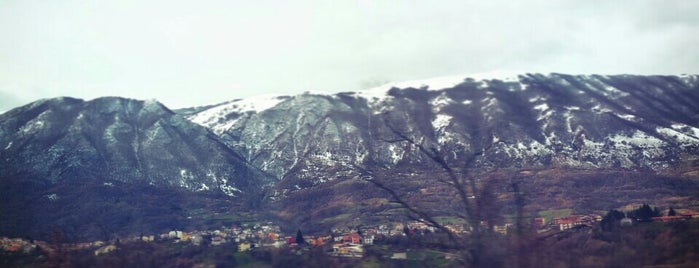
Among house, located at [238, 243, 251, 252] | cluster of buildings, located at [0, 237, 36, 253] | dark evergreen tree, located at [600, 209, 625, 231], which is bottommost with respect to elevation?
house, located at [238, 243, 251, 252]

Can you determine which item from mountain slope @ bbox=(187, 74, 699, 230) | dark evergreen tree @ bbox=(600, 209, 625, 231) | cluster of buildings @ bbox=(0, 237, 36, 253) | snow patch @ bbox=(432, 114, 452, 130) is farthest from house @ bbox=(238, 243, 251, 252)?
snow patch @ bbox=(432, 114, 452, 130)

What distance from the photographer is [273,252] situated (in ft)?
227

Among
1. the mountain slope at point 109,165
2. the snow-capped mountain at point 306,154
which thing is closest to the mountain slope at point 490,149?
the snow-capped mountain at point 306,154

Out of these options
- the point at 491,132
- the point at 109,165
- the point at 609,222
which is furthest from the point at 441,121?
the point at 609,222

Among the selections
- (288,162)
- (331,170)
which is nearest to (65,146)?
(288,162)

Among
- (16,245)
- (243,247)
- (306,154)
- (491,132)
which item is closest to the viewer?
(16,245)

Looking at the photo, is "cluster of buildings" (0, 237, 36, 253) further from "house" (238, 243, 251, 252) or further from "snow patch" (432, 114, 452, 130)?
"snow patch" (432, 114, 452, 130)

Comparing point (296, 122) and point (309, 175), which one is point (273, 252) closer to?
point (309, 175)

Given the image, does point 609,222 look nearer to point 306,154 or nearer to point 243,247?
point 243,247

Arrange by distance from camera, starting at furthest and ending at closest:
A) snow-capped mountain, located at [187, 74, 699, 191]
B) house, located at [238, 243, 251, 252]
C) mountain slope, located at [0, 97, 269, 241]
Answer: snow-capped mountain, located at [187, 74, 699, 191], mountain slope, located at [0, 97, 269, 241], house, located at [238, 243, 251, 252]

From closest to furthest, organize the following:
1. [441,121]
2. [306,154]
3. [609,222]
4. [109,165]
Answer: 1. [609,222]
2. [109,165]
3. [306,154]
4. [441,121]

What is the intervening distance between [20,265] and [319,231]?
4800cm

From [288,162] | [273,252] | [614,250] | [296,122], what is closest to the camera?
[614,250]

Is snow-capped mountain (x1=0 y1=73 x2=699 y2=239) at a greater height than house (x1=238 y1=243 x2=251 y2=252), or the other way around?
snow-capped mountain (x1=0 y1=73 x2=699 y2=239)
